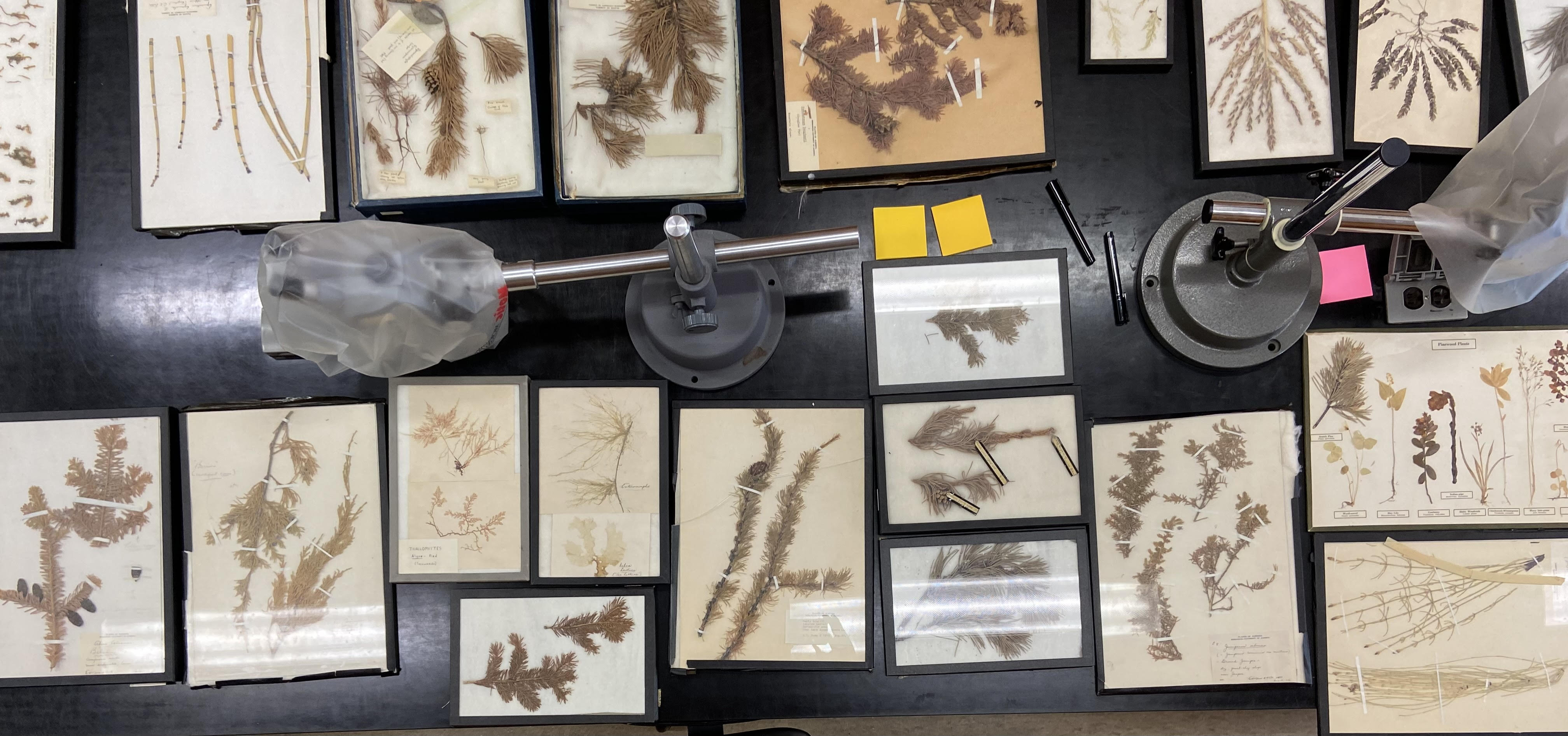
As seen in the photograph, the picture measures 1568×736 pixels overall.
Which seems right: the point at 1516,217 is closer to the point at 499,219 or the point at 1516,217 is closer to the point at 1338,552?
the point at 1338,552

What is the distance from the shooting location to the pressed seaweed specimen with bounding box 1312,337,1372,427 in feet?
4.20

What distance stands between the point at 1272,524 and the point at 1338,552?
0.13 meters

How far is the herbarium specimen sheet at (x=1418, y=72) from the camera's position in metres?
1.30

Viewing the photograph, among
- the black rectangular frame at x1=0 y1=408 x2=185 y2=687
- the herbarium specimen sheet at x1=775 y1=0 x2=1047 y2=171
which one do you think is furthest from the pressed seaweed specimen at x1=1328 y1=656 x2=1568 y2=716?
the black rectangular frame at x1=0 y1=408 x2=185 y2=687

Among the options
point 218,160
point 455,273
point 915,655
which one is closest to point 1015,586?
point 915,655

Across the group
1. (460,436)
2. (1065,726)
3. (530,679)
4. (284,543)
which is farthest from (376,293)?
(1065,726)

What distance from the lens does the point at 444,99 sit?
1278 mm

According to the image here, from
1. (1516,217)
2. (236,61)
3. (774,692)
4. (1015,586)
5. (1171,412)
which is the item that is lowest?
(774,692)

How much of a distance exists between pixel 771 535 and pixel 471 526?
0.52 meters

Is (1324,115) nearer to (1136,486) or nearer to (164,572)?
(1136,486)

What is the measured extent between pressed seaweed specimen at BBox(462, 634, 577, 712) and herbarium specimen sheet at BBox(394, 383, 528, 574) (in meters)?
0.16

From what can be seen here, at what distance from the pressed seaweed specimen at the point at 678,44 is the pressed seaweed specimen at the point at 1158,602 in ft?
3.48

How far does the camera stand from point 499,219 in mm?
1343

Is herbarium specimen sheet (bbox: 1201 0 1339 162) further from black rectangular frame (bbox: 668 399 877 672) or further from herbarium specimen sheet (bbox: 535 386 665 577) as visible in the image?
herbarium specimen sheet (bbox: 535 386 665 577)
